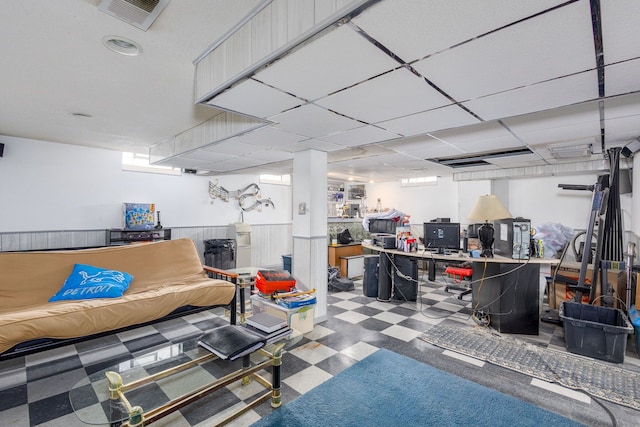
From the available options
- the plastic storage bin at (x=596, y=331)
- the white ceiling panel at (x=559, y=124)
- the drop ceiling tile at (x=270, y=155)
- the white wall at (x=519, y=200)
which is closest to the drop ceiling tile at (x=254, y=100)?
the drop ceiling tile at (x=270, y=155)

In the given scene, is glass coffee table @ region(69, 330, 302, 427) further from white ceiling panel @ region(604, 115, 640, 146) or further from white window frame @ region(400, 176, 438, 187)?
white window frame @ region(400, 176, 438, 187)

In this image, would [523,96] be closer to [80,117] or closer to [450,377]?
[450,377]

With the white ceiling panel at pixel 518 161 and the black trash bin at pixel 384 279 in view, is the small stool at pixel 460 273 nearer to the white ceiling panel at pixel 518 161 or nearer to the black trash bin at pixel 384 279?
the black trash bin at pixel 384 279

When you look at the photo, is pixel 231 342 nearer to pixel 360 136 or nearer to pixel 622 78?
pixel 360 136

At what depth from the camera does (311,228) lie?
3.79m

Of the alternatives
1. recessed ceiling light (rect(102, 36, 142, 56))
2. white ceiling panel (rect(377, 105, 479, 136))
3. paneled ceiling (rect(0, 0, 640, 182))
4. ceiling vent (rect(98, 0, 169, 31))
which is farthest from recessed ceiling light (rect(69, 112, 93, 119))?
white ceiling panel (rect(377, 105, 479, 136))

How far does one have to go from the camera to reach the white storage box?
301 cm

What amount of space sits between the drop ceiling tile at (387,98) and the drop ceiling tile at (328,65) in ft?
0.39

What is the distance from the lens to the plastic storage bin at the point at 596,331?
2715 mm

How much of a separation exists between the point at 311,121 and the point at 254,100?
25.0 inches

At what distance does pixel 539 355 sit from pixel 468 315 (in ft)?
3.70

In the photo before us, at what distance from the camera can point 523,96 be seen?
82.0 inches

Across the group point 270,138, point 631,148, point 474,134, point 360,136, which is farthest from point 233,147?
point 631,148

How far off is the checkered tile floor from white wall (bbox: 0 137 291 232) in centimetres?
279
